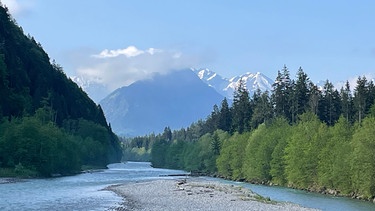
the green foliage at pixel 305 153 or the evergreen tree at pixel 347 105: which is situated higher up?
the evergreen tree at pixel 347 105

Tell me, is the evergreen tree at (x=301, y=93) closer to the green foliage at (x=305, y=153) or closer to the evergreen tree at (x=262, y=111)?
the evergreen tree at (x=262, y=111)

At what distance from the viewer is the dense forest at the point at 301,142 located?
80.2 m

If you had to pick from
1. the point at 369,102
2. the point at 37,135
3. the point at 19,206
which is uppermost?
the point at 369,102

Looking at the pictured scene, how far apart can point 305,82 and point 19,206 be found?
11332 cm

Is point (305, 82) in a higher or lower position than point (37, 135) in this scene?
higher

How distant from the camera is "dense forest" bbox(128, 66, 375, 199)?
263ft

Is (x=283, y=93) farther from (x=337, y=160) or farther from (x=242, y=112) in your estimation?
(x=337, y=160)

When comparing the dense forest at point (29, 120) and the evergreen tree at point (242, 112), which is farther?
the evergreen tree at point (242, 112)

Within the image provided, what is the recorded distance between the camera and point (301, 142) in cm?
10319

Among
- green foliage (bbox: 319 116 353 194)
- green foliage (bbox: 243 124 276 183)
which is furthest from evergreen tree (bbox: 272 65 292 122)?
green foliage (bbox: 319 116 353 194)

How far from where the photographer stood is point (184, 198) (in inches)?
2549

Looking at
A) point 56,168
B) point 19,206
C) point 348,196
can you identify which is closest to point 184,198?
point 19,206

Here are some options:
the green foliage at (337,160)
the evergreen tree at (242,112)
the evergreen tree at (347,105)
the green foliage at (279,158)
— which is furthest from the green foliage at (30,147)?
the evergreen tree at (347,105)

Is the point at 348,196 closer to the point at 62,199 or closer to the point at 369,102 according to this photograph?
the point at 62,199
